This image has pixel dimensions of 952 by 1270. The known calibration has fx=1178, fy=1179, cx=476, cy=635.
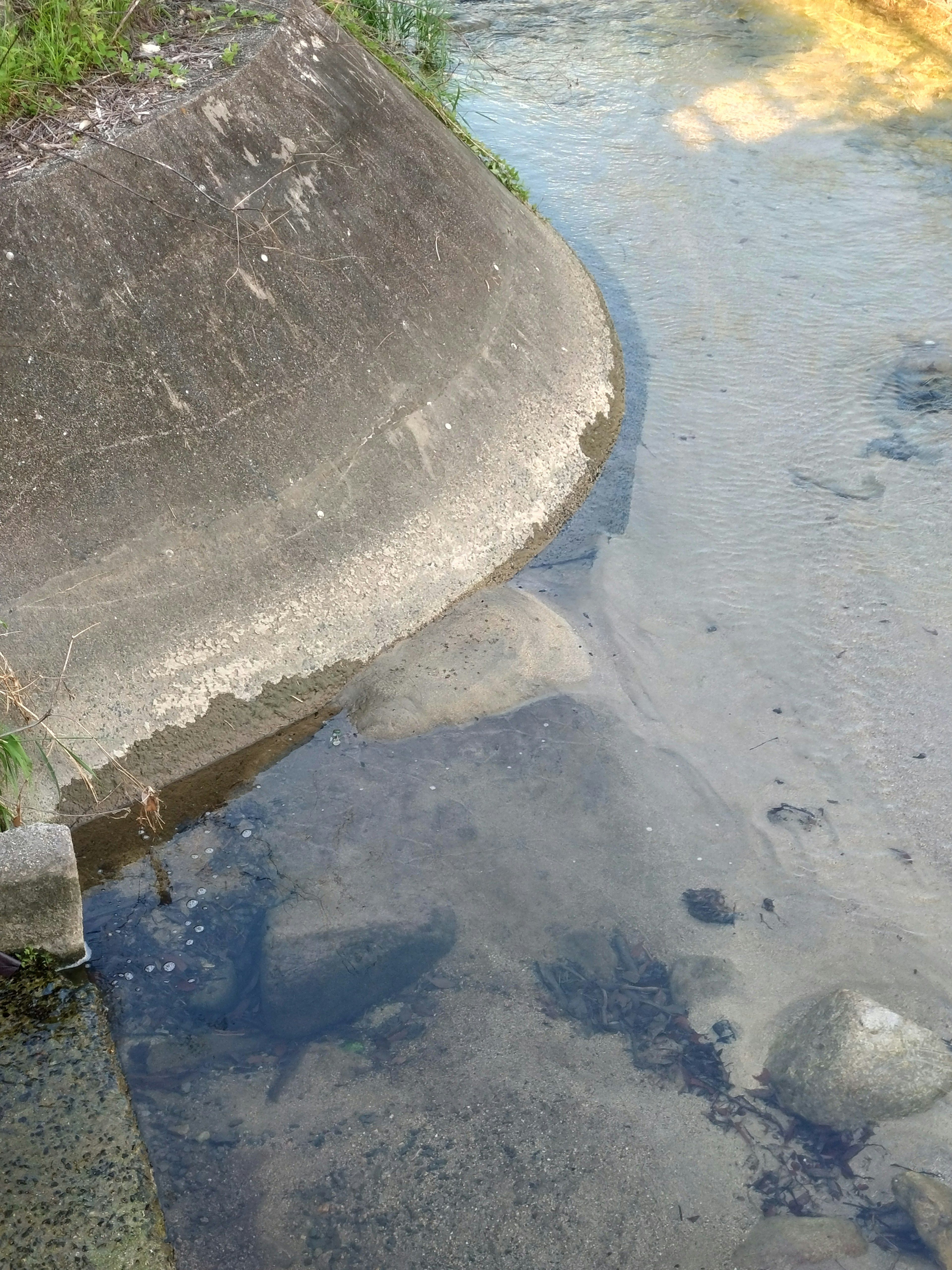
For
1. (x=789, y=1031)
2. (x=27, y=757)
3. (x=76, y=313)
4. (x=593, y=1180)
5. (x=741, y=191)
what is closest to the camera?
(x=593, y=1180)

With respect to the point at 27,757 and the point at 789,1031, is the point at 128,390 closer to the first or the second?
the point at 27,757

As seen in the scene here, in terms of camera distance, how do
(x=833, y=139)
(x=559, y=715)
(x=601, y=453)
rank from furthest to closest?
(x=833, y=139), (x=601, y=453), (x=559, y=715)

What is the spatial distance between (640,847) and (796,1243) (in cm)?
141

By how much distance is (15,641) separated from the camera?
414 cm

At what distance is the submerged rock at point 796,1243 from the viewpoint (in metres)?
3.13

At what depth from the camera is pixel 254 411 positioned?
4.66 metres

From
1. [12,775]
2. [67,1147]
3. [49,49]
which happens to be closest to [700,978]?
[67,1147]

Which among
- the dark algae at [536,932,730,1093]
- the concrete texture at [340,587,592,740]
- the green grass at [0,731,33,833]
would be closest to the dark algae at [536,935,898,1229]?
the dark algae at [536,932,730,1093]

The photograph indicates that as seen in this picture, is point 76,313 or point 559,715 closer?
point 76,313

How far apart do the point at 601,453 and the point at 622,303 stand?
1.63 metres

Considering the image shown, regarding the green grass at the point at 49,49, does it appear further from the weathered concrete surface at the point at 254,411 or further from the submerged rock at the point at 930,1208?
the submerged rock at the point at 930,1208

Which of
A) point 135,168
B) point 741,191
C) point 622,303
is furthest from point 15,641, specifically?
point 741,191

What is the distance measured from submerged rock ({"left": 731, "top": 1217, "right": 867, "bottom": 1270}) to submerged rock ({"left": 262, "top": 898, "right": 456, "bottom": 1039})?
49.7 inches

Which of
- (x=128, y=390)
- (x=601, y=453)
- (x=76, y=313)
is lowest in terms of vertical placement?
(x=601, y=453)
